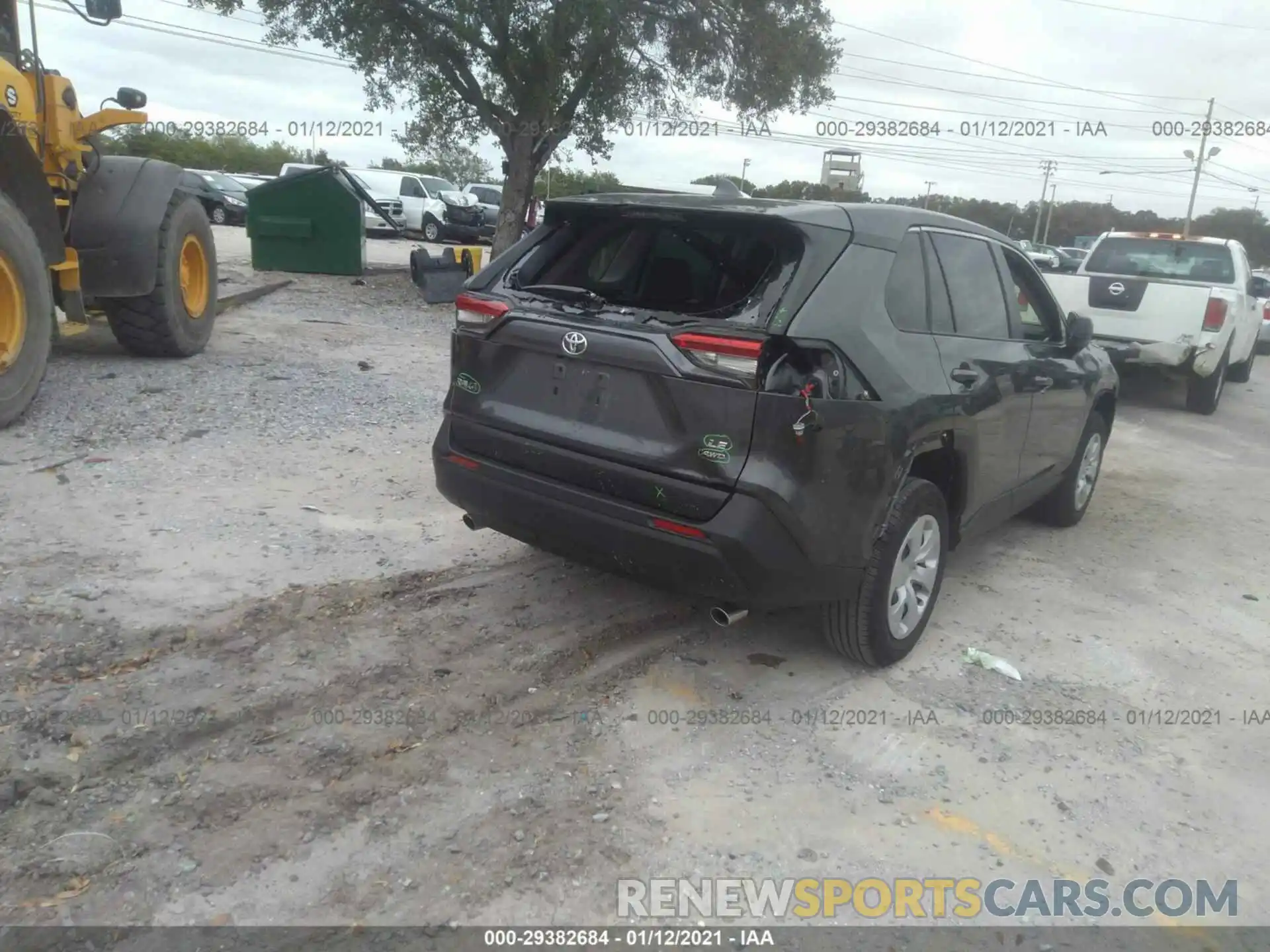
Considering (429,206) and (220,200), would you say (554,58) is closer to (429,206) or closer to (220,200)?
(429,206)

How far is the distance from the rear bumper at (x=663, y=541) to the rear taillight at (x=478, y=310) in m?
0.52

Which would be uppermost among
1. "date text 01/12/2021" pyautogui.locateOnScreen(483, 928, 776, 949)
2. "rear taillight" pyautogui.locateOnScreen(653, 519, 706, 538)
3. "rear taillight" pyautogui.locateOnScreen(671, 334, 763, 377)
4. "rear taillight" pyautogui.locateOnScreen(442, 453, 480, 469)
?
"rear taillight" pyautogui.locateOnScreen(671, 334, 763, 377)

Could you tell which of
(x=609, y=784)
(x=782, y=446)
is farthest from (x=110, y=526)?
(x=782, y=446)

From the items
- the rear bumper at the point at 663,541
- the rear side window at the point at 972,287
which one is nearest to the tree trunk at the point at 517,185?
the rear side window at the point at 972,287

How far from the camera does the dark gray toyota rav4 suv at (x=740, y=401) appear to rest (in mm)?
3273

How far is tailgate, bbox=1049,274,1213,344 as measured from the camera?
991 cm

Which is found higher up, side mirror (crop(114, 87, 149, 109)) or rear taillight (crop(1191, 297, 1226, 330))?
side mirror (crop(114, 87, 149, 109))

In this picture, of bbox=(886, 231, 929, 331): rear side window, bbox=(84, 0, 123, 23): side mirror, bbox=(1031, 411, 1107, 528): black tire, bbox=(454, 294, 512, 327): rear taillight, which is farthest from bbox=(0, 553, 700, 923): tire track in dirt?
bbox=(84, 0, 123, 23): side mirror

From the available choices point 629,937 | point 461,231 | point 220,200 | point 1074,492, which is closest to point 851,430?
point 629,937

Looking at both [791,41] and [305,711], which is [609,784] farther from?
[791,41]

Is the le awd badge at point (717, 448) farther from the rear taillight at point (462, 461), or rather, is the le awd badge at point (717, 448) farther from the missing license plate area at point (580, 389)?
the rear taillight at point (462, 461)

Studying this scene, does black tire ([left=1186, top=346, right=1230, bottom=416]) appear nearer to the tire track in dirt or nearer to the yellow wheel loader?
the tire track in dirt

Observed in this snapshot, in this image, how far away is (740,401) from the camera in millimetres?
3229

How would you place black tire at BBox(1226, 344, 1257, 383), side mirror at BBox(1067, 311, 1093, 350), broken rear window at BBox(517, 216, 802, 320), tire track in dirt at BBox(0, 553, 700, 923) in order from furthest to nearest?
black tire at BBox(1226, 344, 1257, 383) → side mirror at BBox(1067, 311, 1093, 350) → broken rear window at BBox(517, 216, 802, 320) → tire track in dirt at BBox(0, 553, 700, 923)
